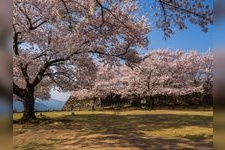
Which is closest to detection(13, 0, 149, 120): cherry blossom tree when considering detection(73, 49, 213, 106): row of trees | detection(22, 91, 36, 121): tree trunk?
detection(22, 91, 36, 121): tree trunk

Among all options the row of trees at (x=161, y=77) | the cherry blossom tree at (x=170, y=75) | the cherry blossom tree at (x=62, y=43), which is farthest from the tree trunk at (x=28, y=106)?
the cherry blossom tree at (x=170, y=75)

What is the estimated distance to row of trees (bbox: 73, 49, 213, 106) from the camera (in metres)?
31.9

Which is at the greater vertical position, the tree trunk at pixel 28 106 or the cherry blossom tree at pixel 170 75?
the cherry blossom tree at pixel 170 75

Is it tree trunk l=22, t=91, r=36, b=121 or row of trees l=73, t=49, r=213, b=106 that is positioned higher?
row of trees l=73, t=49, r=213, b=106

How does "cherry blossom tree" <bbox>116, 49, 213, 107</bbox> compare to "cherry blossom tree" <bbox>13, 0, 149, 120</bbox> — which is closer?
"cherry blossom tree" <bbox>13, 0, 149, 120</bbox>

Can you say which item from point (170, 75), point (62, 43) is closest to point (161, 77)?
point (170, 75)

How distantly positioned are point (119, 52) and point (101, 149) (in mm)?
8939

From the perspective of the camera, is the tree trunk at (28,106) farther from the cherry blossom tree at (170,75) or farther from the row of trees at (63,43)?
the cherry blossom tree at (170,75)

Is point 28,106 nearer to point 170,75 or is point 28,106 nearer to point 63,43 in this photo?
point 63,43

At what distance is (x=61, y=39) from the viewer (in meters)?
16.1

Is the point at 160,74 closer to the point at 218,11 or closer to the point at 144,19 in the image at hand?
the point at 144,19

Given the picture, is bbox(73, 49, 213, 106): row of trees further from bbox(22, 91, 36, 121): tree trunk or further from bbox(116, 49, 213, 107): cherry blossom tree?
bbox(22, 91, 36, 121): tree trunk

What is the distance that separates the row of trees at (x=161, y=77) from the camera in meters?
31.9

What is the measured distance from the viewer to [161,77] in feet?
105
